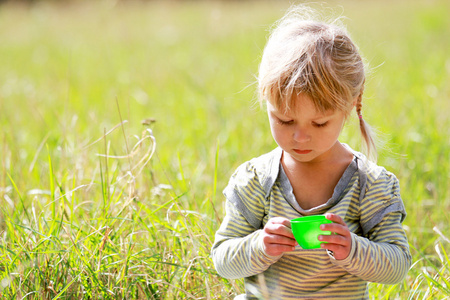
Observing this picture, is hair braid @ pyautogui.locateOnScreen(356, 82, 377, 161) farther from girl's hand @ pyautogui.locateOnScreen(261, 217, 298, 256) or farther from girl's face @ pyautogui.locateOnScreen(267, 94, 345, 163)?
girl's hand @ pyautogui.locateOnScreen(261, 217, 298, 256)

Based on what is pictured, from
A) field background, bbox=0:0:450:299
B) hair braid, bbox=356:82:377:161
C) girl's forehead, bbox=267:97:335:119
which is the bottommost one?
field background, bbox=0:0:450:299

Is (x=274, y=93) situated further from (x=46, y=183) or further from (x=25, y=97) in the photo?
(x=25, y=97)

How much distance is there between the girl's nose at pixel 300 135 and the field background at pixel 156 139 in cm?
37

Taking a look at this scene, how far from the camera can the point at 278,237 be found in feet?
4.94

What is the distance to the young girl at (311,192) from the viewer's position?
154cm

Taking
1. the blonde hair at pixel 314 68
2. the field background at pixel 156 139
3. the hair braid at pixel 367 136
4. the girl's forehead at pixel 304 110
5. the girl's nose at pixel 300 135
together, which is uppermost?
the blonde hair at pixel 314 68

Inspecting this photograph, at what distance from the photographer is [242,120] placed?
4184mm

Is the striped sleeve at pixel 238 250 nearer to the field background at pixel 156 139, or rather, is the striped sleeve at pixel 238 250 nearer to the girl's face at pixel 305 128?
the field background at pixel 156 139

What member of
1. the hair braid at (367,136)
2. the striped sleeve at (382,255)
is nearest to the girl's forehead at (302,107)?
the hair braid at (367,136)

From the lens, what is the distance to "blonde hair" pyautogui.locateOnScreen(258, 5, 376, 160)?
1.53 meters

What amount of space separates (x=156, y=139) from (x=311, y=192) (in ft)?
7.71

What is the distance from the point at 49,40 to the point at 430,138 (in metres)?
7.03

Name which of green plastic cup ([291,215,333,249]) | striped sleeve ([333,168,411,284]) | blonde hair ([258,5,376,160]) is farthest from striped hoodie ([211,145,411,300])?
blonde hair ([258,5,376,160])

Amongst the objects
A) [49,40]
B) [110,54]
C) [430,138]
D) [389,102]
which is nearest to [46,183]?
[430,138]
